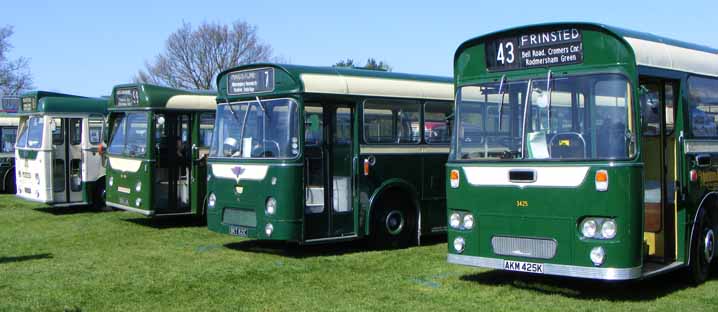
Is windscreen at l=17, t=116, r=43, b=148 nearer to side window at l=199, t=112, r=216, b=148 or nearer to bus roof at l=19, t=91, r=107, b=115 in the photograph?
bus roof at l=19, t=91, r=107, b=115

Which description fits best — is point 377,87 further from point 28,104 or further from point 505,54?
point 28,104

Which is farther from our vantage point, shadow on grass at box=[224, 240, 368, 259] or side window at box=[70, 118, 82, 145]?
side window at box=[70, 118, 82, 145]

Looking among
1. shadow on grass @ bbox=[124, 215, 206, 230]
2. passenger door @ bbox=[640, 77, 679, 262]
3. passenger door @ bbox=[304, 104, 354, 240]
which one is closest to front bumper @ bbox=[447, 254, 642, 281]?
passenger door @ bbox=[640, 77, 679, 262]

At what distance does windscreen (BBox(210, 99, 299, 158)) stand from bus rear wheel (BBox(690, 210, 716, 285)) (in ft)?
17.2

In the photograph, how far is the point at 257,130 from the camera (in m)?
11.9

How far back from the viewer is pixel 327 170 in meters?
11.9

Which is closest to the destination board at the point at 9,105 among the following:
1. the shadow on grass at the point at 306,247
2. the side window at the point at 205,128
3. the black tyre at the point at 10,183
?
the black tyre at the point at 10,183

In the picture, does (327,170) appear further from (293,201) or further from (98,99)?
(98,99)

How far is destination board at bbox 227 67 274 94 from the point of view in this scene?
1187 cm

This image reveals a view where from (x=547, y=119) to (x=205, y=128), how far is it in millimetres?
8918

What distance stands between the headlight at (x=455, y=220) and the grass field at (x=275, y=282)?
0.73 m

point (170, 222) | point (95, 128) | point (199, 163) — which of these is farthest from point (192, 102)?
point (95, 128)

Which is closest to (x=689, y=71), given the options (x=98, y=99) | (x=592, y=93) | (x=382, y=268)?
(x=592, y=93)

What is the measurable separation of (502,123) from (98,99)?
12.9 meters
